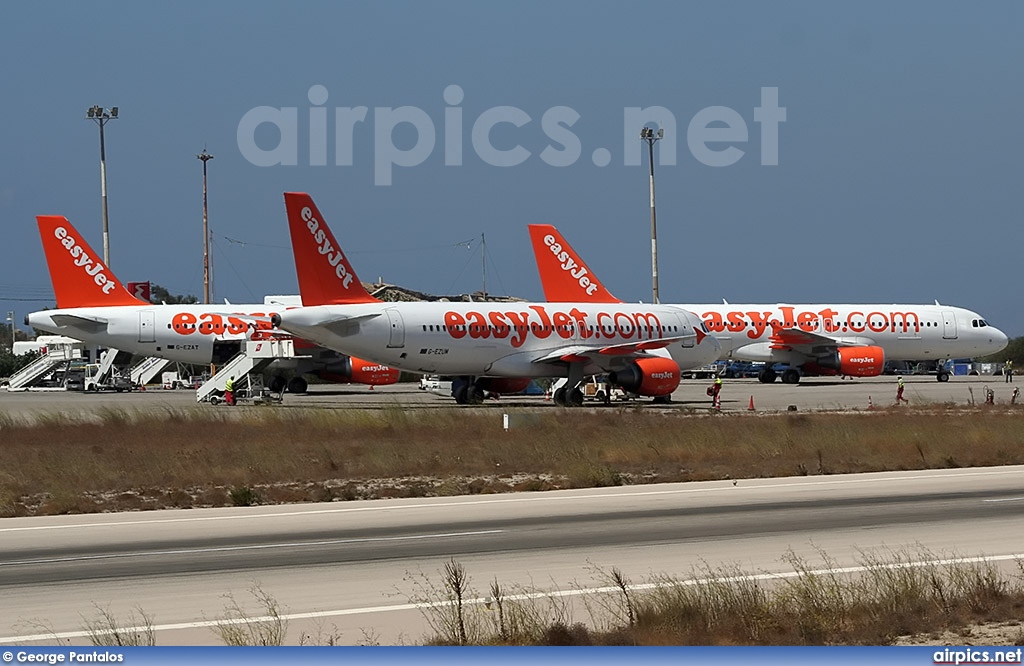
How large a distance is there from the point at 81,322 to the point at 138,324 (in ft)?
8.45

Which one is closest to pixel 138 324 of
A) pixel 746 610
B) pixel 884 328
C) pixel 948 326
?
pixel 884 328

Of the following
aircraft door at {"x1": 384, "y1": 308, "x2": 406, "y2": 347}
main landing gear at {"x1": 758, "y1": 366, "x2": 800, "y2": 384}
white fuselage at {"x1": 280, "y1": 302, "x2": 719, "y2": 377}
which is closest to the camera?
white fuselage at {"x1": 280, "y1": 302, "x2": 719, "y2": 377}

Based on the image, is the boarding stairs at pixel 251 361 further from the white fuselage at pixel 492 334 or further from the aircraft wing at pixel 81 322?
the white fuselage at pixel 492 334

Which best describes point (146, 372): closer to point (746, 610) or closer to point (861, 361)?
point (861, 361)

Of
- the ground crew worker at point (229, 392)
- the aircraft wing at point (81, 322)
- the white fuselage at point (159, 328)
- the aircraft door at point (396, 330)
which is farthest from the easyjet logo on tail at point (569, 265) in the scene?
the aircraft door at point (396, 330)

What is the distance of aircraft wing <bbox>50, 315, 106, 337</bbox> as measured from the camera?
205ft

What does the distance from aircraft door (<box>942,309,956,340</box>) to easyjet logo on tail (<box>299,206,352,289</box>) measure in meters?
37.7

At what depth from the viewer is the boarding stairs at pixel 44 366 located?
79.3m

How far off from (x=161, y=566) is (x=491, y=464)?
1344 cm

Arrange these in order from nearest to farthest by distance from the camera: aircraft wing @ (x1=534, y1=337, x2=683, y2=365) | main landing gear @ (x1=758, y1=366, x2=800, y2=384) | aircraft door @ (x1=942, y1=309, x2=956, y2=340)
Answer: aircraft wing @ (x1=534, y1=337, x2=683, y2=365) < aircraft door @ (x1=942, y1=309, x2=956, y2=340) < main landing gear @ (x1=758, y1=366, x2=800, y2=384)

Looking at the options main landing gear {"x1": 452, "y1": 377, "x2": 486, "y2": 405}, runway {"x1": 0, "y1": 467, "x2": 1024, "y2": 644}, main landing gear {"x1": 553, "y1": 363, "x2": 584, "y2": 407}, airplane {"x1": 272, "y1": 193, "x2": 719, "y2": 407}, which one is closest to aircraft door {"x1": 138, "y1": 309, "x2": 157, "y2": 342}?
airplane {"x1": 272, "y1": 193, "x2": 719, "y2": 407}

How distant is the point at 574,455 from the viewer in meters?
27.8

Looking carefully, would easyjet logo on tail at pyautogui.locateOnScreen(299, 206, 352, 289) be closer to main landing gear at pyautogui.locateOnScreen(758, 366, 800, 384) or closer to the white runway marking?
the white runway marking

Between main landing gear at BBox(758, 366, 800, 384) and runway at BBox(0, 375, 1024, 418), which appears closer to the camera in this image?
runway at BBox(0, 375, 1024, 418)
